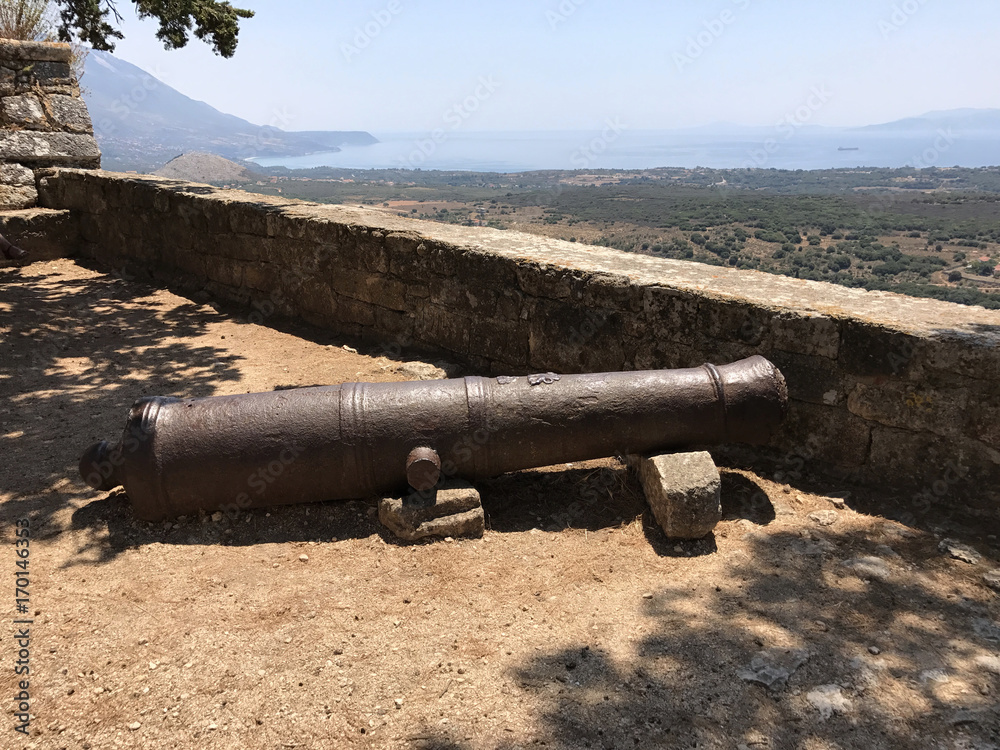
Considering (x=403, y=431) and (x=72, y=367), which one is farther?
(x=72, y=367)

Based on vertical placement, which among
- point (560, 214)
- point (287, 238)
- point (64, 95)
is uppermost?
point (64, 95)

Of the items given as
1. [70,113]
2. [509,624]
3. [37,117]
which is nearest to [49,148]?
[37,117]

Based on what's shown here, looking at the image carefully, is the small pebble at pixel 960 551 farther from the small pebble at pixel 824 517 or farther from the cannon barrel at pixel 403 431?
the cannon barrel at pixel 403 431

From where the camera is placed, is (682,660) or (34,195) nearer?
(682,660)

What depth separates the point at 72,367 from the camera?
6.15 metres

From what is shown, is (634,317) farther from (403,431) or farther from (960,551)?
(960,551)

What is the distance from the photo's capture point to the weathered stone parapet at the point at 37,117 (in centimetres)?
996

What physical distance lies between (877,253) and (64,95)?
20.5 meters

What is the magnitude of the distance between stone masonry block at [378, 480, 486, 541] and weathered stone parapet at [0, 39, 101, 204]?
9.38m

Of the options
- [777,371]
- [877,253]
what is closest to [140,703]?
[777,371]

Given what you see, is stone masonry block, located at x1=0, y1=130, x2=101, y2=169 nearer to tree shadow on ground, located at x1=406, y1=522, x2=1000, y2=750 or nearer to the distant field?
the distant field

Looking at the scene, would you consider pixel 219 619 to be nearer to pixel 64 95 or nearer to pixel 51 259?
pixel 51 259

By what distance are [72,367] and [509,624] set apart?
512 centimetres

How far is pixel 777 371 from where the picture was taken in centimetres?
393
